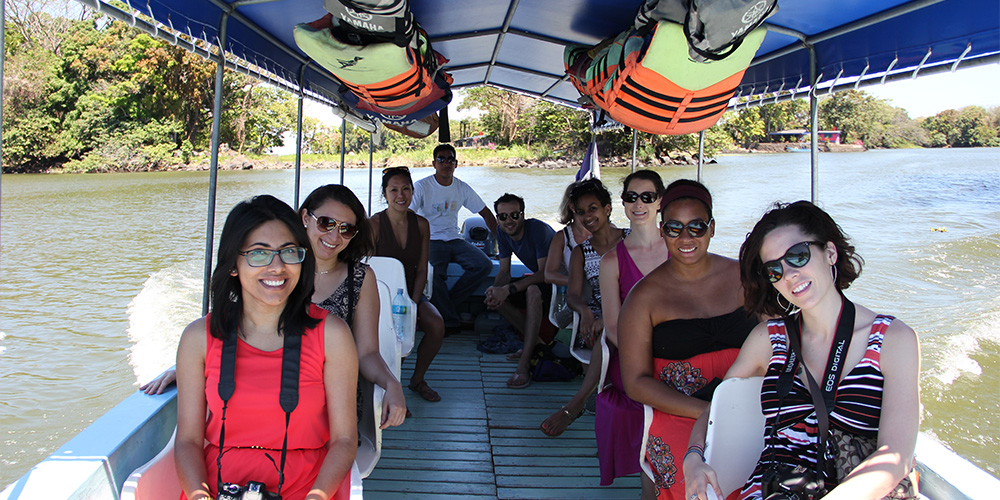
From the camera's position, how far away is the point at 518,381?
3340mm

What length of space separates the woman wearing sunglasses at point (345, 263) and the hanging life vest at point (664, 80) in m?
1.06

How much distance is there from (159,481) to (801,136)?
5553 cm

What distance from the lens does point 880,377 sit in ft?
4.27

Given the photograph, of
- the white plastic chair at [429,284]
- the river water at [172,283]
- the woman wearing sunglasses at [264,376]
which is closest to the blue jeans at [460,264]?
the white plastic chair at [429,284]

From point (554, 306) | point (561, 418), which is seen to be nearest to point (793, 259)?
point (561, 418)

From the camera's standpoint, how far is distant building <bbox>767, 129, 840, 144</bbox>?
1852 inches

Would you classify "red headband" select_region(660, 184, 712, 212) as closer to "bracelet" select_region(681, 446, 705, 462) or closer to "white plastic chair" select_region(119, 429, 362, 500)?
"bracelet" select_region(681, 446, 705, 462)

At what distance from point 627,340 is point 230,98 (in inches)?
1411

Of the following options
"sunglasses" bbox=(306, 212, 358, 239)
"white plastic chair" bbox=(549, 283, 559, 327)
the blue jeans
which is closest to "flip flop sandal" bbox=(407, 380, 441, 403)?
"white plastic chair" bbox=(549, 283, 559, 327)

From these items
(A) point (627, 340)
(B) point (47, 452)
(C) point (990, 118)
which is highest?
(C) point (990, 118)

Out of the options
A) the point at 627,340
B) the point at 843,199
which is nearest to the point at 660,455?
the point at 627,340

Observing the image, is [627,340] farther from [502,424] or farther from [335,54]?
[335,54]

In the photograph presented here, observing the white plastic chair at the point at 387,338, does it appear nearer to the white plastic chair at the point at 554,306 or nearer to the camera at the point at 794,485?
the white plastic chair at the point at 554,306

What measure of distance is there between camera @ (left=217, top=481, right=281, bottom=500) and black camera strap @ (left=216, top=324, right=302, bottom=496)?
56mm
